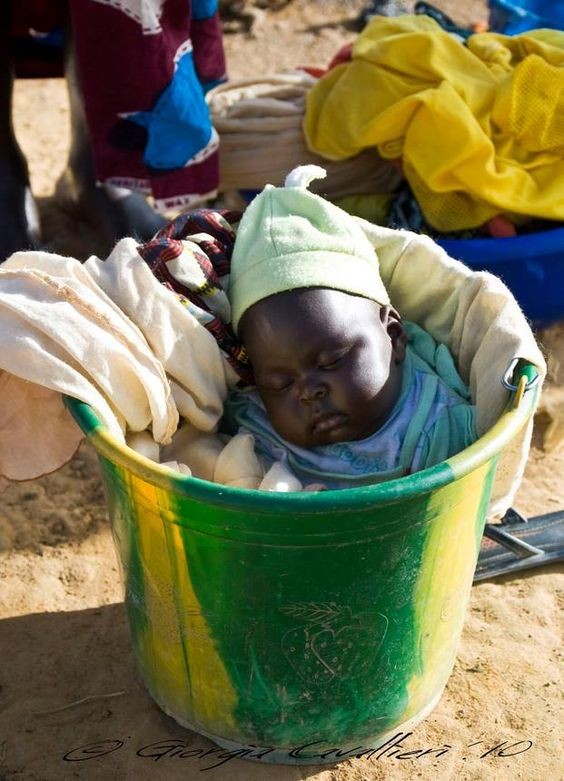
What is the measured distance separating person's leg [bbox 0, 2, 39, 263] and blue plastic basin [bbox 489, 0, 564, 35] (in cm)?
154

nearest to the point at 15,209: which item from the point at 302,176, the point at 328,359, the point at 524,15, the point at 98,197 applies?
the point at 98,197

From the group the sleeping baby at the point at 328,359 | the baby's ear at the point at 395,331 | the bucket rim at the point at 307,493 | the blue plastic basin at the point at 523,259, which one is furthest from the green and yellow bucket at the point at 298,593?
the blue plastic basin at the point at 523,259

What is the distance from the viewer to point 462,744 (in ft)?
6.35

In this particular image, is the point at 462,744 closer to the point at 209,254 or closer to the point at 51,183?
the point at 209,254

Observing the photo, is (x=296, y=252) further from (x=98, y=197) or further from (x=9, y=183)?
(x=98, y=197)

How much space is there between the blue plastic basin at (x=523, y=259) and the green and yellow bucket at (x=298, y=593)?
1.07 m

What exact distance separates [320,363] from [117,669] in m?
0.78

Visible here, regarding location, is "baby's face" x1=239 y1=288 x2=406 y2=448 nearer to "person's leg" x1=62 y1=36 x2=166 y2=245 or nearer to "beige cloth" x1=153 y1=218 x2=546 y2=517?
"beige cloth" x1=153 y1=218 x2=546 y2=517

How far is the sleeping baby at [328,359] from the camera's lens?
1.81m

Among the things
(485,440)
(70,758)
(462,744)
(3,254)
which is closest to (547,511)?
(462,744)

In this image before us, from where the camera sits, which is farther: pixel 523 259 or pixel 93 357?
pixel 523 259

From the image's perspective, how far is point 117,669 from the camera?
2.09 meters

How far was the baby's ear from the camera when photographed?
6.28 ft

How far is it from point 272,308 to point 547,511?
102 cm
